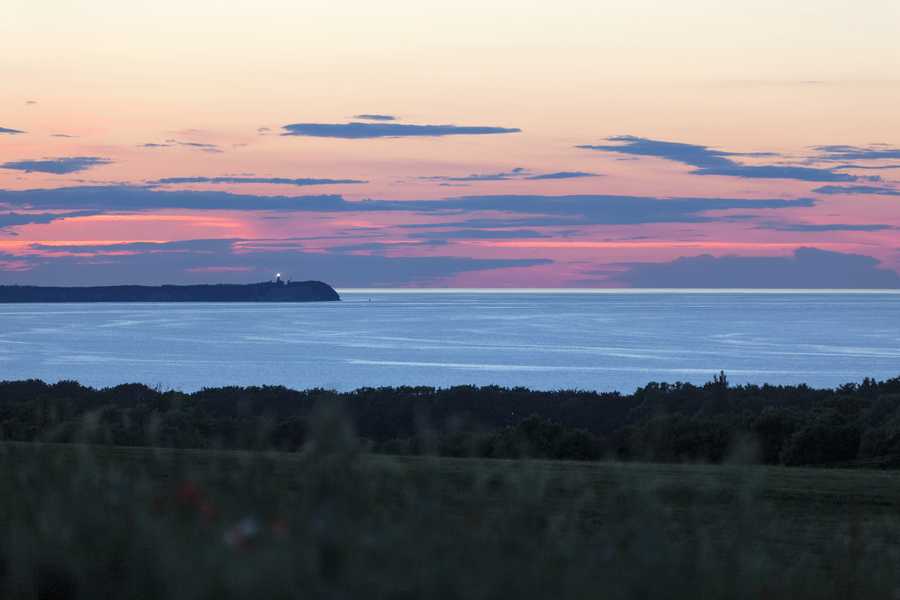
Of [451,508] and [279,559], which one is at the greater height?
[279,559]

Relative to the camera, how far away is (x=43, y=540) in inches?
148

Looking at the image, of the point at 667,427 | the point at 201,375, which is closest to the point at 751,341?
the point at 201,375

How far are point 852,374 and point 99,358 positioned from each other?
70.4 metres

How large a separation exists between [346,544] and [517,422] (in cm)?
2293

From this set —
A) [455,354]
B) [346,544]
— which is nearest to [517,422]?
[346,544]

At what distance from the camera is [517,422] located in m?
26.1

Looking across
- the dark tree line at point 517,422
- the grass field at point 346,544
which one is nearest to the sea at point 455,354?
the dark tree line at point 517,422

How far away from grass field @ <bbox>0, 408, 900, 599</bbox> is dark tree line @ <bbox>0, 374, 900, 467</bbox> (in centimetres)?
30

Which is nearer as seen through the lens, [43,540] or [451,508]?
[43,540]

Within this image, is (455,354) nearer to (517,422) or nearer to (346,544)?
(517,422)

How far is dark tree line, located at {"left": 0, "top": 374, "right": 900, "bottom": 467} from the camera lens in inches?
305

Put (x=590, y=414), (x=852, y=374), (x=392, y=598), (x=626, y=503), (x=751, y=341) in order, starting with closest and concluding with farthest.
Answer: (x=392, y=598) → (x=626, y=503) → (x=590, y=414) → (x=852, y=374) → (x=751, y=341)

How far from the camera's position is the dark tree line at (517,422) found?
7.75 metres

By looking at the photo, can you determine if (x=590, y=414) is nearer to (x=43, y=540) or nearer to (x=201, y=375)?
(x=43, y=540)
